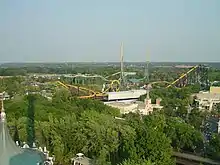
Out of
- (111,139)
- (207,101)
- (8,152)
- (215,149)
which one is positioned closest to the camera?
(8,152)

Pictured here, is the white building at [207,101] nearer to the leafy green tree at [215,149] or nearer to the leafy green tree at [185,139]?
the leafy green tree at [185,139]

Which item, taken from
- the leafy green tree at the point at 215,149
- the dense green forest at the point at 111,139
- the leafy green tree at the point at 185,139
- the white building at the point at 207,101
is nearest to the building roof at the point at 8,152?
the dense green forest at the point at 111,139

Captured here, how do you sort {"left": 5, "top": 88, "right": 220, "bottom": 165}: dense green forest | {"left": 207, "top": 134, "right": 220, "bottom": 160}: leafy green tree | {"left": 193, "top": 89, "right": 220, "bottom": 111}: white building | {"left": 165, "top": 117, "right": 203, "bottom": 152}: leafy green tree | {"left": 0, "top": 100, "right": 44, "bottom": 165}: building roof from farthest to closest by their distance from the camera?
{"left": 193, "top": 89, "right": 220, "bottom": 111}: white building, {"left": 165, "top": 117, "right": 203, "bottom": 152}: leafy green tree, {"left": 207, "top": 134, "right": 220, "bottom": 160}: leafy green tree, {"left": 5, "top": 88, "right": 220, "bottom": 165}: dense green forest, {"left": 0, "top": 100, "right": 44, "bottom": 165}: building roof

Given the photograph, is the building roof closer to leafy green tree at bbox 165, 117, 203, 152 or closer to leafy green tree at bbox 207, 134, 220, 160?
leafy green tree at bbox 207, 134, 220, 160

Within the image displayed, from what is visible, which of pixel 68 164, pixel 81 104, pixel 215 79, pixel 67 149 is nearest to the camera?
pixel 68 164

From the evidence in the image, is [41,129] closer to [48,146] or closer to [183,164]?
[48,146]

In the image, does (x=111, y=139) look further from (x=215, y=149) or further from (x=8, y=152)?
(x=8, y=152)

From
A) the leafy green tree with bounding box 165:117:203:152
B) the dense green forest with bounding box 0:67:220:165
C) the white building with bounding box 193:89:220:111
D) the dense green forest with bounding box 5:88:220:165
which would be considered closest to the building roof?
the dense green forest with bounding box 5:88:220:165

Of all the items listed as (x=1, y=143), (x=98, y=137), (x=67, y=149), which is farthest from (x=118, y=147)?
(x=1, y=143)

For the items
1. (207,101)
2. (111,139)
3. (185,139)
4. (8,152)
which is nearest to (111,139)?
(111,139)

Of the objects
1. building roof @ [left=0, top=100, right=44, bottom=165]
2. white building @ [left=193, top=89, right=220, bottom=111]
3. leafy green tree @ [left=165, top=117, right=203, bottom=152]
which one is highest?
building roof @ [left=0, top=100, right=44, bottom=165]

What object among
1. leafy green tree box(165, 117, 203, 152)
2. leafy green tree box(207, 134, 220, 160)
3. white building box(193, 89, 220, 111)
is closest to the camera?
leafy green tree box(207, 134, 220, 160)
